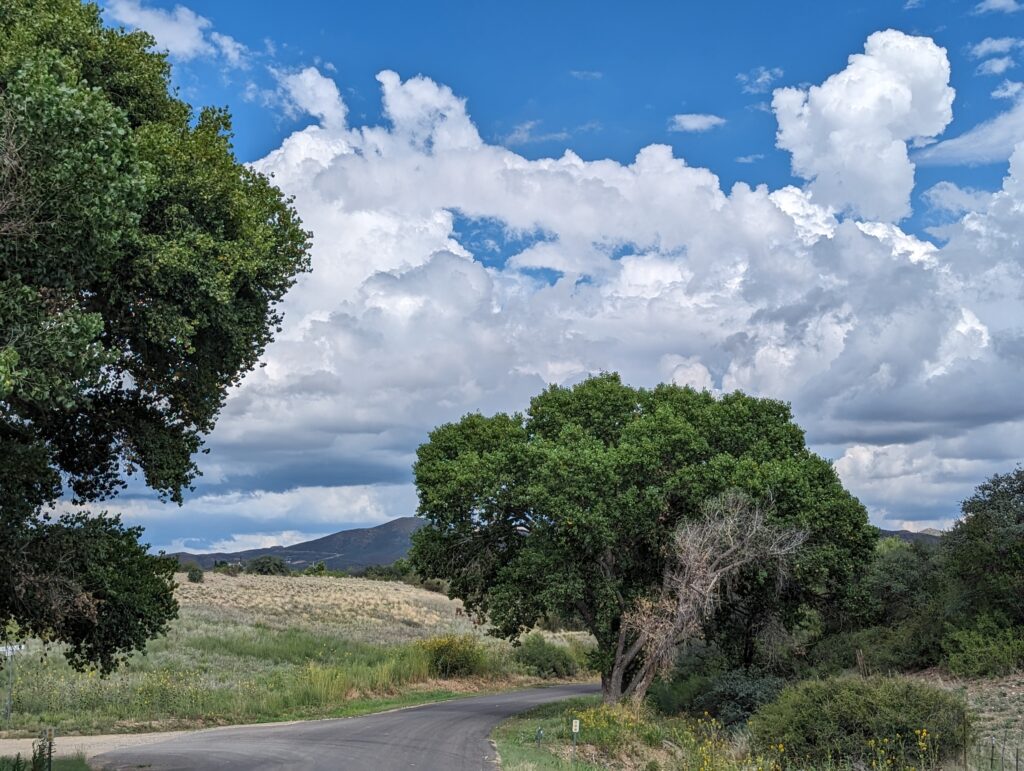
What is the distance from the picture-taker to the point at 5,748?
69.5 ft

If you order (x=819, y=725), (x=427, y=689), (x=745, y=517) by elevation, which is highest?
(x=745, y=517)

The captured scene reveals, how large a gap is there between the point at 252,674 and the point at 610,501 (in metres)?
18.0

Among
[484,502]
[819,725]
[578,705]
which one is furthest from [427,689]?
[819,725]

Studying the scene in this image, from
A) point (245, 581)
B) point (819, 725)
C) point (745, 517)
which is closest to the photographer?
point (819, 725)

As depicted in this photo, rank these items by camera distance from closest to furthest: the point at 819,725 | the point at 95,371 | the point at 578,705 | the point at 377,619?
the point at 95,371 < the point at 819,725 < the point at 578,705 < the point at 377,619

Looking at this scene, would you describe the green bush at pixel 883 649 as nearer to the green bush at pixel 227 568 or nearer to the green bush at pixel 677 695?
the green bush at pixel 677 695

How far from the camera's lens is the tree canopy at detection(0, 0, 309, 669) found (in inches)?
432

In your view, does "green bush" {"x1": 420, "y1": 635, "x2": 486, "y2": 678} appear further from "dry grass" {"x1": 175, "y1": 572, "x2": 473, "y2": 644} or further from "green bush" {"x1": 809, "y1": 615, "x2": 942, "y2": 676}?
"green bush" {"x1": 809, "y1": 615, "x2": 942, "y2": 676}

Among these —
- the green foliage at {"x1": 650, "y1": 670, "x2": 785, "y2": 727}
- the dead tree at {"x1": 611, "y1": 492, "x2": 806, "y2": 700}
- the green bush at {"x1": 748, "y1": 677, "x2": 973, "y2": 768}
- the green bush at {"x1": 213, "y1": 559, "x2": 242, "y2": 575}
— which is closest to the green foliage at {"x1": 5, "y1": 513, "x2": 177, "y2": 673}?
the green bush at {"x1": 748, "y1": 677, "x2": 973, "y2": 768}

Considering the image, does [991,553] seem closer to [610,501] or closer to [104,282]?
[610,501]

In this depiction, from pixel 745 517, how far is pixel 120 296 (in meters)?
20.2

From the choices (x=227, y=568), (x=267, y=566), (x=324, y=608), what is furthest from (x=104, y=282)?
(x=267, y=566)

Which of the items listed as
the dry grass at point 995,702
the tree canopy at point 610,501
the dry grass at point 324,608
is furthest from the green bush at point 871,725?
the dry grass at point 324,608

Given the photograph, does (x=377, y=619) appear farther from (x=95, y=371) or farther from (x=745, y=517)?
(x=95, y=371)
